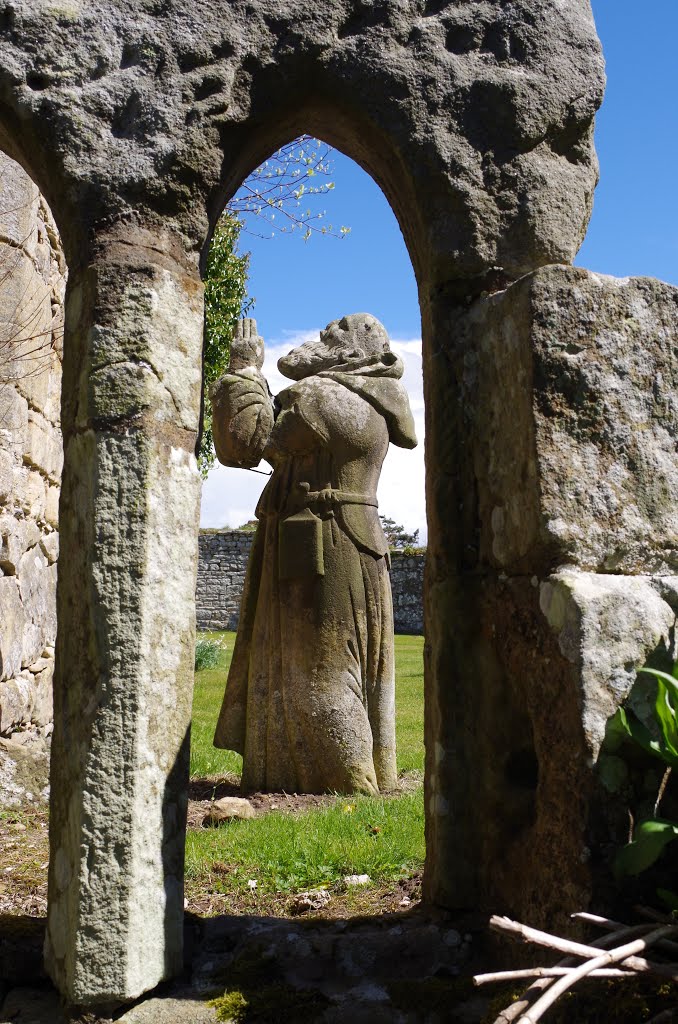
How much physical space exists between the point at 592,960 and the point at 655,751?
18.8 inches

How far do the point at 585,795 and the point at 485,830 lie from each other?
1.81ft

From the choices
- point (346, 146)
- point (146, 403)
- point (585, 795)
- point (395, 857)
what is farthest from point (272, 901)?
→ point (346, 146)

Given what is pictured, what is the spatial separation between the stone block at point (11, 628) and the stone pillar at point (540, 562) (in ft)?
9.71

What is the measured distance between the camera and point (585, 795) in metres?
2.09

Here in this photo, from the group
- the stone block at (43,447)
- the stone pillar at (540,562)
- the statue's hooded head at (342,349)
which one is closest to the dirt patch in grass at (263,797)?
the stone block at (43,447)

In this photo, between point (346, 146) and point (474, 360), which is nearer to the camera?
point (474, 360)

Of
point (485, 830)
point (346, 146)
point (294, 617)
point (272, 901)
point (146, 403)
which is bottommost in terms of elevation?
point (272, 901)

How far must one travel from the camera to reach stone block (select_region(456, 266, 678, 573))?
2.27 meters

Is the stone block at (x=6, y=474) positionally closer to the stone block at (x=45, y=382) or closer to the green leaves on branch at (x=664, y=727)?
the stone block at (x=45, y=382)

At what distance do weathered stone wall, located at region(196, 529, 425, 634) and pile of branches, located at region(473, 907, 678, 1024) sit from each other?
55.5ft

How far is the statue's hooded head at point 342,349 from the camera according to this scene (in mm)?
5625

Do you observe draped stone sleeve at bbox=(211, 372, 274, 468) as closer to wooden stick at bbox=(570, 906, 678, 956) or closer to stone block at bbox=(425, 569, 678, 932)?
stone block at bbox=(425, 569, 678, 932)

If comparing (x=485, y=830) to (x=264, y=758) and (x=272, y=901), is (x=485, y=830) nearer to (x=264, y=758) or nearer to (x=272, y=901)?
(x=272, y=901)

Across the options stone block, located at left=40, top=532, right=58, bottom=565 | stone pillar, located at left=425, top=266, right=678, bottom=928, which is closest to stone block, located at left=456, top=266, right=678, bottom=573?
stone pillar, located at left=425, top=266, right=678, bottom=928
